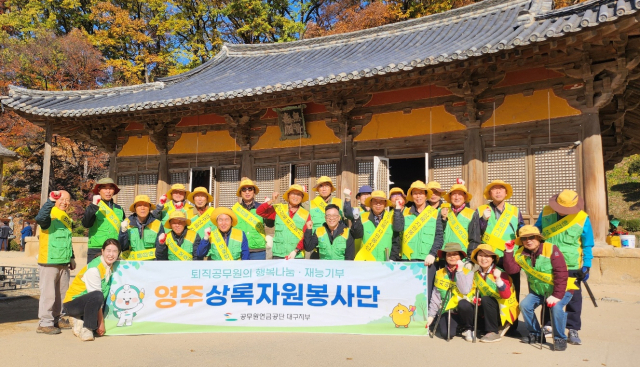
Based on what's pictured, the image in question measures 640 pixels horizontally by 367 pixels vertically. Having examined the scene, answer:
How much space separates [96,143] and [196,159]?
2938mm

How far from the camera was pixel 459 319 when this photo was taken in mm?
5070

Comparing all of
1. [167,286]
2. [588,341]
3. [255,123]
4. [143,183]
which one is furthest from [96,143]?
[588,341]

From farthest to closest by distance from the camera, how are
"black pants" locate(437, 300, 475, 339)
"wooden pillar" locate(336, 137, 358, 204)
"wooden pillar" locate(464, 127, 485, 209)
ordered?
"wooden pillar" locate(336, 137, 358, 204) → "wooden pillar" locate(464, 127, 485, 209) → "black pants" locate(437, 300, 475, 339)

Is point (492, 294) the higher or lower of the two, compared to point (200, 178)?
lower

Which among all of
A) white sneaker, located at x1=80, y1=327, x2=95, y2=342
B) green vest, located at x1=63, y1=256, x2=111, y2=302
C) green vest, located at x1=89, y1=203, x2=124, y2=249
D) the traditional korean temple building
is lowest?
white sneaker, located at x1=80, y1=327, x2=95, y2=342

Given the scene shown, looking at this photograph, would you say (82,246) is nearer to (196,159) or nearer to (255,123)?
(196,159)

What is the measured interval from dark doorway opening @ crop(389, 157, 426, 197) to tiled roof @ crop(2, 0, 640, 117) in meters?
2.82

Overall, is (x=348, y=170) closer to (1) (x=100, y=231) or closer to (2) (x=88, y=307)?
(1) (x=100, y=231)

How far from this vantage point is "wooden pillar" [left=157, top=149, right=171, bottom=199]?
11.6m

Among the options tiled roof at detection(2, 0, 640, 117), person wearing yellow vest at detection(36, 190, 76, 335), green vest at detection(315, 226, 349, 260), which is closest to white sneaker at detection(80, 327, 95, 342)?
person wearing yellow vest at detection(36, 190, 76, 335)

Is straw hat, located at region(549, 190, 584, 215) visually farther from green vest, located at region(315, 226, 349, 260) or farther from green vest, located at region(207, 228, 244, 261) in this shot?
green vest, located at region(207, 228, 244, 261)

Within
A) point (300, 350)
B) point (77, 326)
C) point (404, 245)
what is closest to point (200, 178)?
point (77, 326)

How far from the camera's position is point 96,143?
40.6 feet

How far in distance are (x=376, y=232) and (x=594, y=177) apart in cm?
405
